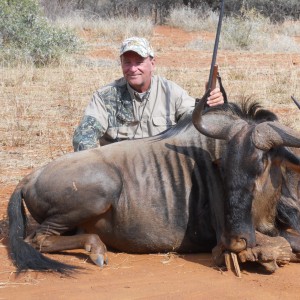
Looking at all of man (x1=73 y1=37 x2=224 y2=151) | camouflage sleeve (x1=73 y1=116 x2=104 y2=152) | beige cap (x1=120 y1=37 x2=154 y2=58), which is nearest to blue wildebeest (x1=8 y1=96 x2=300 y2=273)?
camouflage sleeve (x1=73 y1=116 x2=104 y2=152)

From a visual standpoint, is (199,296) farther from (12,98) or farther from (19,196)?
(12,98)

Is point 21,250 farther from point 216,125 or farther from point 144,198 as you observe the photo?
point 216,125

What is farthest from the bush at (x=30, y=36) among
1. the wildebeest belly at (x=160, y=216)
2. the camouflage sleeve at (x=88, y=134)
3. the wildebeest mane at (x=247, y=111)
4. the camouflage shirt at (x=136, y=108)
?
the wildebeest mane at (x=247, y=111)

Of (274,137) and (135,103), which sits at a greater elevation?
(274,137)

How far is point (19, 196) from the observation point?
535 cm

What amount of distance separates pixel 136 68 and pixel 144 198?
1391mm

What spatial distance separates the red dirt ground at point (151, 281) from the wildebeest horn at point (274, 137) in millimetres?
854

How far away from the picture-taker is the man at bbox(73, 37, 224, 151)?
6004 mm

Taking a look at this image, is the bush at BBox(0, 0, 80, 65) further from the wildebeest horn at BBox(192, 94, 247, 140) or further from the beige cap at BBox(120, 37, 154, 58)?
the wildebeest horn at BBox(192, 94, 247, 140)

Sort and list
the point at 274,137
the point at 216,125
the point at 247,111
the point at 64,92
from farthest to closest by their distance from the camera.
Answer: the point at 64,92 < the point at 247,111 < the point at 216,125 < the point at 274,137

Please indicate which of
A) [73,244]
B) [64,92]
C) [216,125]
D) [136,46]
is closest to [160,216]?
[73,244]

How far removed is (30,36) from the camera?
627 inches

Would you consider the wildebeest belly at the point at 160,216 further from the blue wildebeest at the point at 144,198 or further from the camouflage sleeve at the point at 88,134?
the camouflage sleeve at the point at 88,134

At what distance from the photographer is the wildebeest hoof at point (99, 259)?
486 cm
